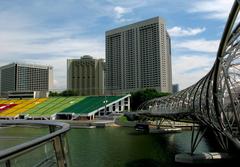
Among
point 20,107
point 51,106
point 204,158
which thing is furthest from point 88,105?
point 204,158

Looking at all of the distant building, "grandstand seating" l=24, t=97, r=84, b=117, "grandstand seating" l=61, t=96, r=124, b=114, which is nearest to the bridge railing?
"grandstand seating" l=61, t=96, r=124, b=114

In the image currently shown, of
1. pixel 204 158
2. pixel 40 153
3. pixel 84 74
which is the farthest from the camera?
pixel 84 74

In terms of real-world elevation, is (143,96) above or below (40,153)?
above

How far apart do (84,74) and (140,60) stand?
3132 centimetres

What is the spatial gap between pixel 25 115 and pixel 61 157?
94393 millimetres

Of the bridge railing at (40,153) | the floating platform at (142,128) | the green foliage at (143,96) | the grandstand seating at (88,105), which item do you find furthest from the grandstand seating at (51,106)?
the bridge railing at (40,153)

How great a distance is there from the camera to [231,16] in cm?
1141

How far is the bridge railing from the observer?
92.7 inches

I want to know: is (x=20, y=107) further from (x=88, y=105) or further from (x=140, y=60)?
(x=140, y=60)

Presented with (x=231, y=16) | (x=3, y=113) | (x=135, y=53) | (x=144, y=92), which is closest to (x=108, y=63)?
(x=135, y=53)

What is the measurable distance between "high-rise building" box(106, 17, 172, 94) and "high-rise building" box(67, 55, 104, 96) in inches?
353

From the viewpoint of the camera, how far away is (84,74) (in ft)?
522

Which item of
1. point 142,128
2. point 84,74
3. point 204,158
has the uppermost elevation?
point 84,74

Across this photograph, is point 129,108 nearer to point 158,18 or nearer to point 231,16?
point 158,18
